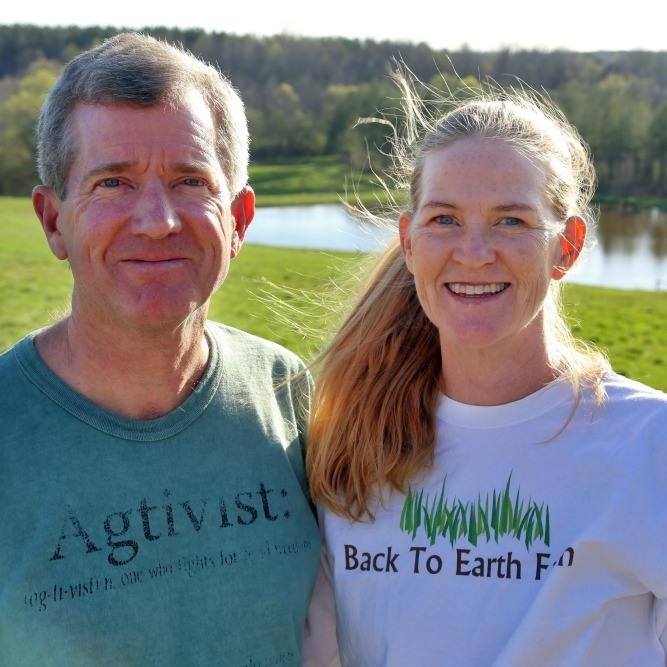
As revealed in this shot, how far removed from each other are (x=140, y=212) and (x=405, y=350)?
3.70 ft

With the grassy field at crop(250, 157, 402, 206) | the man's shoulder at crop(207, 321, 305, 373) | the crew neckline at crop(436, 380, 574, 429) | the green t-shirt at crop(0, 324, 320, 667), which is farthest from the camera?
the grassy field at crop(250, 157, 402, 206)

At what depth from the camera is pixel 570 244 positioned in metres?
2.84

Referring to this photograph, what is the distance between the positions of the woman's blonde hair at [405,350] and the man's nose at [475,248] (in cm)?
30

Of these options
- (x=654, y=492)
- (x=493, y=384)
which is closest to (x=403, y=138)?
(x=493, y=384)

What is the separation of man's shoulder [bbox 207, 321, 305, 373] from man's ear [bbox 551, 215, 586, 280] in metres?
1.03

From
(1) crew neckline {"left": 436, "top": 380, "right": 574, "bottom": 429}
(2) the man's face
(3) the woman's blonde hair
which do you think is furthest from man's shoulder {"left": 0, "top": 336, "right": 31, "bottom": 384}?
(1) crew neckline {"left": 436, "top": 380, "right": 574, "bottom": 429}

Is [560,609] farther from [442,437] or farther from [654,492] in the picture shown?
[442,437]

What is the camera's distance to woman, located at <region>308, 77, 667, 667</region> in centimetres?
249

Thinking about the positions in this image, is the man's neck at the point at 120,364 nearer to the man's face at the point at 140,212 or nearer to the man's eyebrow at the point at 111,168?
the man's face at the point at 140,212

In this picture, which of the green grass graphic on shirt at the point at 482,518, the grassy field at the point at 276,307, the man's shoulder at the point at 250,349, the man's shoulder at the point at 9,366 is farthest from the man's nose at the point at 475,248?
the grassy field at the point at 276,307

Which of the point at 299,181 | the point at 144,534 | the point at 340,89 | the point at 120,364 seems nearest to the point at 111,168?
the point at 120,364

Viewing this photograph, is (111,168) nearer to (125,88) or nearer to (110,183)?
(110,183)

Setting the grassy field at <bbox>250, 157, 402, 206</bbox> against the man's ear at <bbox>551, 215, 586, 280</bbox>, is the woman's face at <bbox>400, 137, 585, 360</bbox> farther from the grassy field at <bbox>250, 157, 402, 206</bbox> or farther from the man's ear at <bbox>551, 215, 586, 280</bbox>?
the grassy field at <bbox>250, 157, 402, 206</bbox>

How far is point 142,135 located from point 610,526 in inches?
68.0
